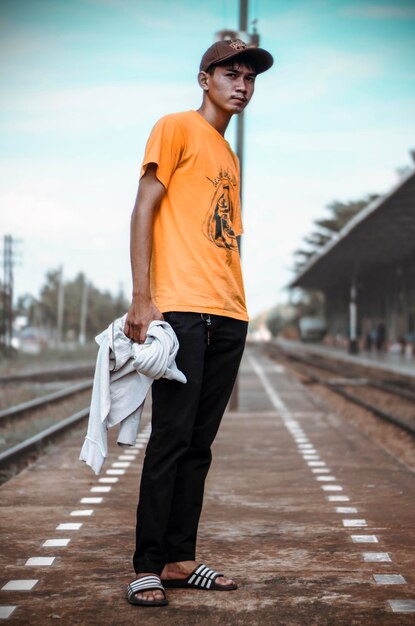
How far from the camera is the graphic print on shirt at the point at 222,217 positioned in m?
4.49

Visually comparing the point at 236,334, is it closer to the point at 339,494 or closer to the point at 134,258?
the point at 134,258

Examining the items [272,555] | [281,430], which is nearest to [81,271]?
[281,430]

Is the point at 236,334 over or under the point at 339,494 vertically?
over

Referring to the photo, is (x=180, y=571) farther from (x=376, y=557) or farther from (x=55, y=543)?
(x=55, y=543)

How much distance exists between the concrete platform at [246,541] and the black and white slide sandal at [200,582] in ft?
0.15

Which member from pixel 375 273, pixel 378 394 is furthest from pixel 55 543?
pixel 375 273

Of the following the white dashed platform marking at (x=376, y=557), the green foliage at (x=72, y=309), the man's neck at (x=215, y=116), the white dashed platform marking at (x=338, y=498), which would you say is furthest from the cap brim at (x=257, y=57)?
the green foliage at (x=72, y=309)

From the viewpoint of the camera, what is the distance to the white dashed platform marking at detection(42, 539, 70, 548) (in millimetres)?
5609

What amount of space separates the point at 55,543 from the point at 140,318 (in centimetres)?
192

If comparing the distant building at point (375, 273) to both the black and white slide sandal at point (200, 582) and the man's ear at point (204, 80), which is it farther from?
the black and white slide sandal at point (200, 582)

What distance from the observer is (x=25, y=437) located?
12547 mm

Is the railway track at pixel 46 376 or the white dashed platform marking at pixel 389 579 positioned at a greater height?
the railway track at pixel 46 376

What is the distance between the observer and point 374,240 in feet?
145

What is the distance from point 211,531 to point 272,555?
0.80 meters
